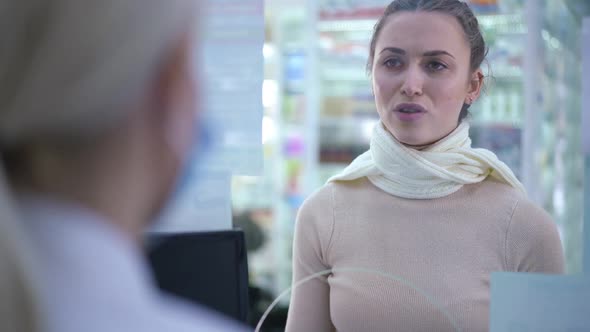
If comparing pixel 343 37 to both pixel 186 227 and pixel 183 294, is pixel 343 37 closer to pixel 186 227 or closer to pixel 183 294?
pixel 186 227

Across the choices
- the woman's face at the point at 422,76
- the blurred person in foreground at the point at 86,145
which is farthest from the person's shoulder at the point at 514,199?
the blurred person in foreground at the point at 86,145

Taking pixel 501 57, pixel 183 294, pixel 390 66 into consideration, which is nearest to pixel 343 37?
pixel 501 57

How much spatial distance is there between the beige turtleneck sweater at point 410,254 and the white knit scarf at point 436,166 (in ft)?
0.06

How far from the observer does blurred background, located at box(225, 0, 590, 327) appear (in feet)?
10.8

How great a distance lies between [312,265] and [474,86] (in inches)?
17.1

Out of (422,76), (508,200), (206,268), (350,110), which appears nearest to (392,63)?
(422,76)

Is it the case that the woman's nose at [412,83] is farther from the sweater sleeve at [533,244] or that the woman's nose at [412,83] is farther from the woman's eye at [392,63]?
the sweater sleeve at [533,244]

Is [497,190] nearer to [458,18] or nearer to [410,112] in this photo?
[410,112]

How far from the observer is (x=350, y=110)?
14.1 feet

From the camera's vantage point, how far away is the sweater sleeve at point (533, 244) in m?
1.20

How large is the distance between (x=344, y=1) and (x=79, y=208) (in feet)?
12.5

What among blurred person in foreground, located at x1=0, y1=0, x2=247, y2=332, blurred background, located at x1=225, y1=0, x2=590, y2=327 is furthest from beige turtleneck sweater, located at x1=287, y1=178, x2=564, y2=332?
blurred background, located at x1=225, y1=0, x2=590, y2=327

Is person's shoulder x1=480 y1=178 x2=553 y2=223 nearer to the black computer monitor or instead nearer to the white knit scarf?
the white knit scarf

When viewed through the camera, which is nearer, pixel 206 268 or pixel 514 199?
pixel 206 268
